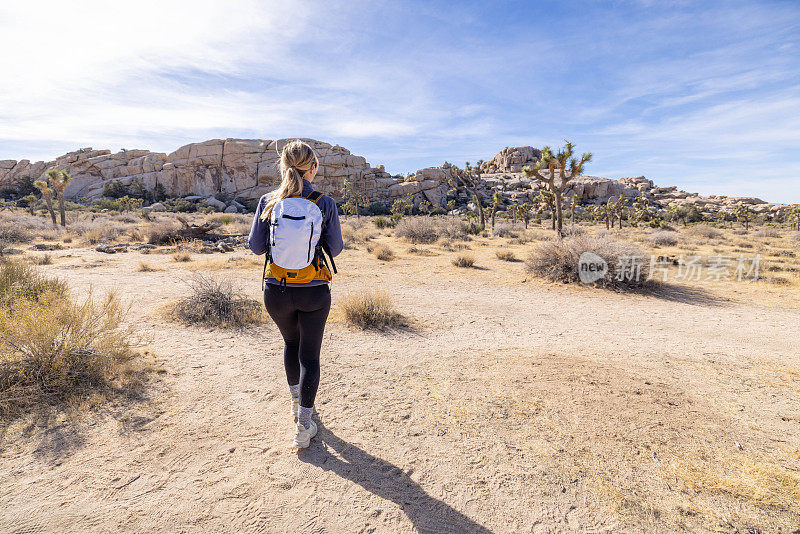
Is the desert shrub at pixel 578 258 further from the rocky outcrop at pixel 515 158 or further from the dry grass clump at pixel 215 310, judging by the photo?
the rocky outcrop at pixel 515 158

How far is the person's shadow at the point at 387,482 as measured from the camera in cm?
222

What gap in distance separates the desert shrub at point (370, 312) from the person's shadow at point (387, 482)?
3010 millimetres

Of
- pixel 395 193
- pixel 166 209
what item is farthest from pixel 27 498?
pixel 395 193

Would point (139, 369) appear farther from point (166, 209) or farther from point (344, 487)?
point (166, 209)

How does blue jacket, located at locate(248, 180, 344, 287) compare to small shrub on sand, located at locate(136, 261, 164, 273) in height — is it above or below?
above

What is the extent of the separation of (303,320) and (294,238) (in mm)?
594

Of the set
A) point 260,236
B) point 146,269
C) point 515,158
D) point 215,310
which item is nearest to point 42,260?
point 146,269

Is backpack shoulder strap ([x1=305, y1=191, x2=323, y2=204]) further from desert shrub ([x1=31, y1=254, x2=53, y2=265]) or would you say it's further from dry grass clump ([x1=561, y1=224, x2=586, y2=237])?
dry grass clump ([x1=561, y1=224, x2=586, y2=237])

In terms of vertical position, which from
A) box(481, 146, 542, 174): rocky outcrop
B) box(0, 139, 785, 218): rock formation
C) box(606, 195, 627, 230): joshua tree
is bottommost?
box(606, 195, 627, 230): joshua tree

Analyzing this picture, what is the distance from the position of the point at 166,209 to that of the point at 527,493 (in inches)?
2083

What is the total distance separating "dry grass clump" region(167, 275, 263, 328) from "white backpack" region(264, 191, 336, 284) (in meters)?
3.89

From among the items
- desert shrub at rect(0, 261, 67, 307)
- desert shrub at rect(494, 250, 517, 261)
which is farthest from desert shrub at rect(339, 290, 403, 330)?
desert shrub at rect(494, 250, 517, 261)

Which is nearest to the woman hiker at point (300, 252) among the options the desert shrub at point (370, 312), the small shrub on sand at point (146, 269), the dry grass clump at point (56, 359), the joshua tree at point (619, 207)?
the dry grass clump at point (56, 359)

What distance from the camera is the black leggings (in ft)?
8.35
